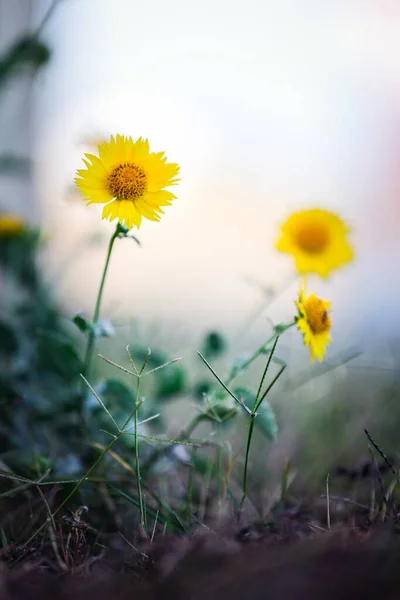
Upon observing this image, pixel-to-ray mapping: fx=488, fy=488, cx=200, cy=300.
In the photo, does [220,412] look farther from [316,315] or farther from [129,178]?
[129,178]

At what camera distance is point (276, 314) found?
1.52 metres

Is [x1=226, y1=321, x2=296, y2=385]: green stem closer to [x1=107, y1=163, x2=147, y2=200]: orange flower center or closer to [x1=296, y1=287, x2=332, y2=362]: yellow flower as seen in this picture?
[x1=296, y1=287, x2=332, y2=362]: yellow flower

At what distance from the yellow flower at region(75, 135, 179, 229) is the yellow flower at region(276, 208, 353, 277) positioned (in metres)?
0.27

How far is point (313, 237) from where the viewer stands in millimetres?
795

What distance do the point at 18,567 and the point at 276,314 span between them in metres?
1.13

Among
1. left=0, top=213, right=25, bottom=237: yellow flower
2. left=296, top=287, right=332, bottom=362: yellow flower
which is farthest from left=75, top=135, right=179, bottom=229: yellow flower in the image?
left=0, top=213, right=25, bottom=237: yellow flower

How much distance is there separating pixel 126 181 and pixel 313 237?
0.35m

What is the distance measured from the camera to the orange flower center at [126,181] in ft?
1.92

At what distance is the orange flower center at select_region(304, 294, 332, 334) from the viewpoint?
623mm

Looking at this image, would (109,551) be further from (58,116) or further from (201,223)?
(58,116)

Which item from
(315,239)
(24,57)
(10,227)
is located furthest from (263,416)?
(24,57)

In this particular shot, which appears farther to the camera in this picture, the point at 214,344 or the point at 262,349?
the point at 214,344

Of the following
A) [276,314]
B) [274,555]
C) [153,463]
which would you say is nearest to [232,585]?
[274,555]

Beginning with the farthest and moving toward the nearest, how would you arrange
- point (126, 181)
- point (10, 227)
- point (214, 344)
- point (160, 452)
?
point (10, 227) → point (214, 344) → point (160, 452) → point (126, 181)
